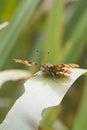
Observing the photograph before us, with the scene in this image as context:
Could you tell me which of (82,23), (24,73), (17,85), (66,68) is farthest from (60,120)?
(66,68)

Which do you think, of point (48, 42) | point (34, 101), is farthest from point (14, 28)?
point (34, 101)

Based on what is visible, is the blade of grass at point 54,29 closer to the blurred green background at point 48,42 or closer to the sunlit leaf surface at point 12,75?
the blurred green background at point 48,42

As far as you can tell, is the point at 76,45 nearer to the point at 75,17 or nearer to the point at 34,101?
the point at 75,17

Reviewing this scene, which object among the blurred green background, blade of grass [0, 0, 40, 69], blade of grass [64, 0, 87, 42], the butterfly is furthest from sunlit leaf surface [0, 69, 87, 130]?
blade of grass [64, 0, 87, 42]

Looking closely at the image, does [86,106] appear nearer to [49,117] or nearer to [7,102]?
[49,117]

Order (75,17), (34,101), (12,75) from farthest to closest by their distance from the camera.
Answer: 1. (75,17)
2. (12,75)
3. (34,101)

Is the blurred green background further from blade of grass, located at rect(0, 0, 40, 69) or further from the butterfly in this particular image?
the butterfly
